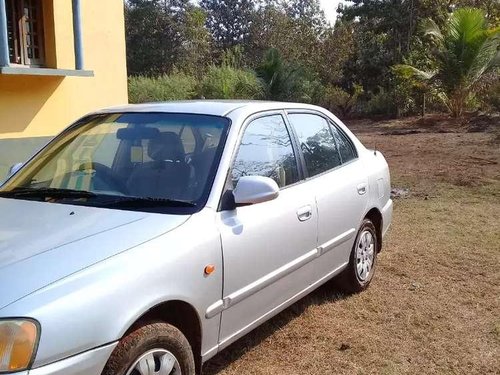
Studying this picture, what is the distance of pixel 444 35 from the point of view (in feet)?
70.7

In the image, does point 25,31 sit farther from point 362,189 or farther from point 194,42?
point 194,42

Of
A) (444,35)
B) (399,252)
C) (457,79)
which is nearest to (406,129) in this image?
(457,79)

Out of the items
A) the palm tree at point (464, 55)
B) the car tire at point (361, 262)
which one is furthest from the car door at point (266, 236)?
the palm tree at point (464, 55)

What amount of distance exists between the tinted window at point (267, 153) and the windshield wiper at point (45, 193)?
2.92 ft

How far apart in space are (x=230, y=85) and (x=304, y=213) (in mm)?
18966

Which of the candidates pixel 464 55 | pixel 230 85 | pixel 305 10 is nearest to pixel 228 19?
pixel 305 10

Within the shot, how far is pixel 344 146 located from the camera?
509 centimetres

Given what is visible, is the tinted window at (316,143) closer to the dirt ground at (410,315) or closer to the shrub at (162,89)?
the dirt ground at (410,315)

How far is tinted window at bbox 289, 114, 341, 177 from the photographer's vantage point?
442 cm

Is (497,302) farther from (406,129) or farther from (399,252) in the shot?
(406,129)

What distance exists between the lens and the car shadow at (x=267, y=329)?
3797 mm

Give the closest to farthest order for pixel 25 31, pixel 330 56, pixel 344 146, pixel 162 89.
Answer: pixel 344 146 → pixel 25 31 → pixel 162 89 → pixel 330 56

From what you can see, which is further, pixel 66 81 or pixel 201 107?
pixel 66 81

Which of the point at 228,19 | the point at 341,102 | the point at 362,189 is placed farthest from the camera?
the point at 228,19
